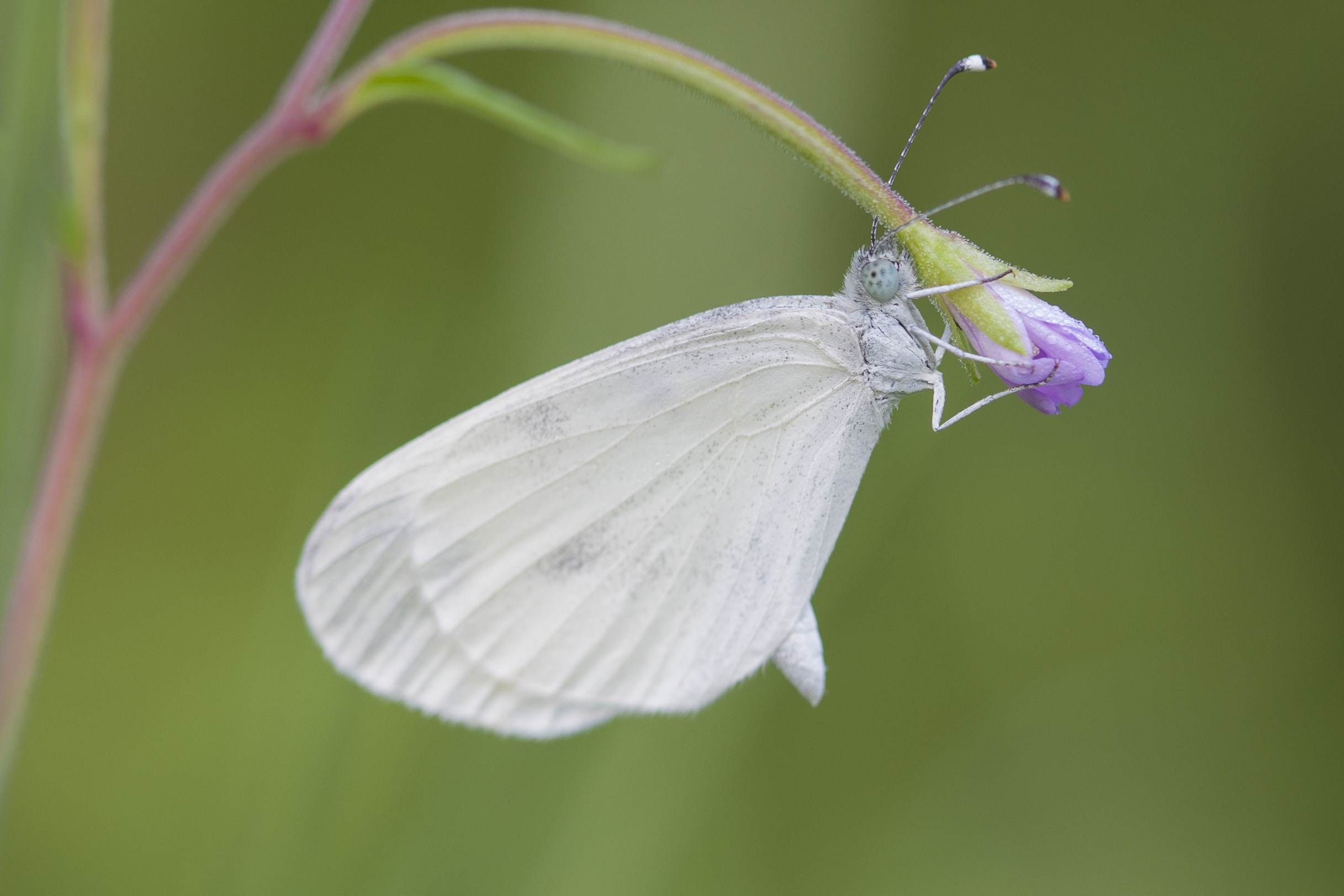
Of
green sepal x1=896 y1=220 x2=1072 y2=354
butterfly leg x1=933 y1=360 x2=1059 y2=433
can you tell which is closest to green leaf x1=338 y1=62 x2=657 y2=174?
green sepal x1=896 y1=220 x2=1072 y2=354

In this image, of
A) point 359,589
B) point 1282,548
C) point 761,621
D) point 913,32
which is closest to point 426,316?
point 359,589

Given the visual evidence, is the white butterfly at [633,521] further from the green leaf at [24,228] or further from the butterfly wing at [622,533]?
the green leaf at [24,228]

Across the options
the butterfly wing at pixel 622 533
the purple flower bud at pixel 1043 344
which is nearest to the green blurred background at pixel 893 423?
the butterfly wing at pixel 622 533

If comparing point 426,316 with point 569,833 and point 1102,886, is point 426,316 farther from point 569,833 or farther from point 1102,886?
point 1102,886

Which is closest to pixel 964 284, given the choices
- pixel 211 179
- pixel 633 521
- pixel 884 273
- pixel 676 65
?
pixel 884 273

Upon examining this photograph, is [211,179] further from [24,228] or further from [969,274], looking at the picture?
[969,274]

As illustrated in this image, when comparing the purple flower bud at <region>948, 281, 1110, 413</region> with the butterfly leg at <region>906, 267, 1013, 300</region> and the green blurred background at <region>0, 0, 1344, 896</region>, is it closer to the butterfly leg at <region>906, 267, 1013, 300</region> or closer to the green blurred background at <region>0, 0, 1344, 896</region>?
the butterfly leg at <region>906, 267, 1013, 300</region>

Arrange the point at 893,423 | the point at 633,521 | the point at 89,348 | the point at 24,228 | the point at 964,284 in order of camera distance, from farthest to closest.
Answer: the point at 893,423 → the point at 633,521 → the point at 89,348 → the point at 964,284 → the point at 24,228
